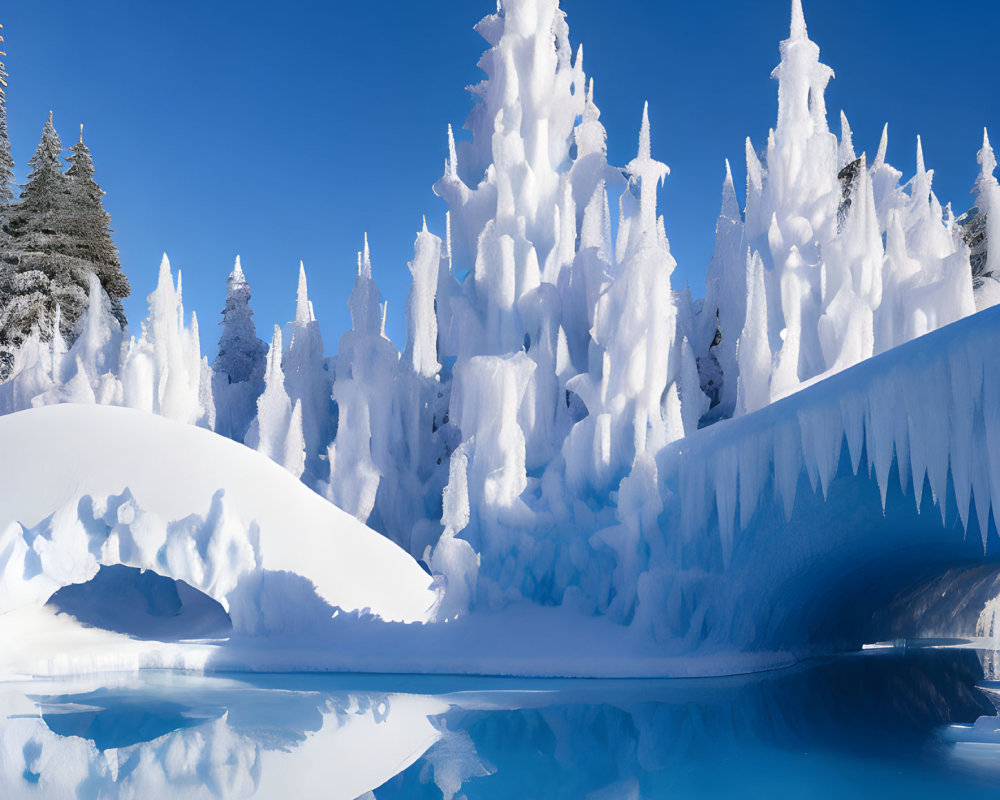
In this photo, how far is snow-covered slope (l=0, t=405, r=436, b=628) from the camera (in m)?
12.4

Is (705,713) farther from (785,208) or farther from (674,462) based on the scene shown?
A: (785,208)

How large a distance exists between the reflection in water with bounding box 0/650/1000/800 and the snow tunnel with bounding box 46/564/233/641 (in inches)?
98.1

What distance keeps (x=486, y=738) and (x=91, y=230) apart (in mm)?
28894

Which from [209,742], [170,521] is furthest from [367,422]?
[209,742]

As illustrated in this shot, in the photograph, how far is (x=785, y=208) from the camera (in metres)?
18.9

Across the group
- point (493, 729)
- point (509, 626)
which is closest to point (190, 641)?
point (509, 626)

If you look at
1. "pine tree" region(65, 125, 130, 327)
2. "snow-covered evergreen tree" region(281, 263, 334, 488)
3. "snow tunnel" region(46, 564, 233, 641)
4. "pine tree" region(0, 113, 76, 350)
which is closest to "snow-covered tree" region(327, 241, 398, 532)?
"snow-covered evergreen tree" region(281, 263, 334, 488)

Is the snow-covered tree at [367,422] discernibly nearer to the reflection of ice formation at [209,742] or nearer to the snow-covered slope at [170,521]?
the snow-covered slope at [170,521]

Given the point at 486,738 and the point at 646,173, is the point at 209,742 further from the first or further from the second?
the point at 646,173

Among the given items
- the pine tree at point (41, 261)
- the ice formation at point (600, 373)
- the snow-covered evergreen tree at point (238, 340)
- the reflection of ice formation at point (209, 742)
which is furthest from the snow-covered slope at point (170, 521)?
the pine tree at point (41, 261)

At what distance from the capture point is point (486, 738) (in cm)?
777

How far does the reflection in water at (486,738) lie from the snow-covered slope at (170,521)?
176cm

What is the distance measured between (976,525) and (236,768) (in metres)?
10.2

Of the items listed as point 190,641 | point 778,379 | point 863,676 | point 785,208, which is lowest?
point 863,676
